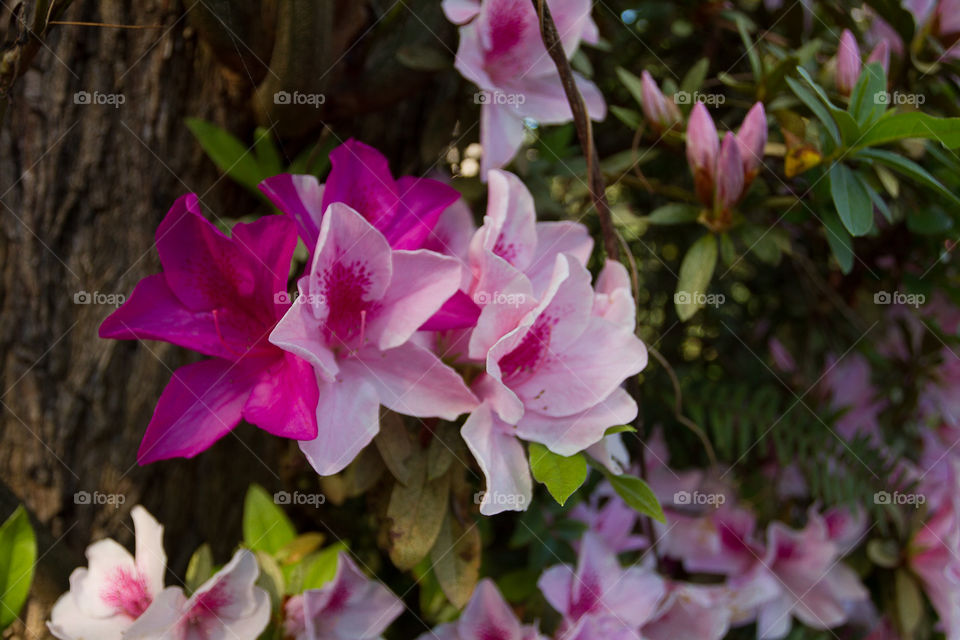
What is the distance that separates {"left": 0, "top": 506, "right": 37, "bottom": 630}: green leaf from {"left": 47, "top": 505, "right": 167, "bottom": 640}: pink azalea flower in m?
0.07

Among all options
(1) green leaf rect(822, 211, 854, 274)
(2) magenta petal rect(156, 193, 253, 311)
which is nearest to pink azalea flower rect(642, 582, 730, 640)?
(1) green leaf rect(822, 211, 854, 274)

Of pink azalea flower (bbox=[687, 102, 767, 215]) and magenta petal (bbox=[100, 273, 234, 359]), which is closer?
magenta petal (bbox=[100, 273, 234, 359])

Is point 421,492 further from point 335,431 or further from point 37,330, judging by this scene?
point 37,330

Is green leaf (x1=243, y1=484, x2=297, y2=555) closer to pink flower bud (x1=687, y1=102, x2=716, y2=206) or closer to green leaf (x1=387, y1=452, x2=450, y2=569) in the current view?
green leaf (x1=387, y1=452, x2=450, y2=569)

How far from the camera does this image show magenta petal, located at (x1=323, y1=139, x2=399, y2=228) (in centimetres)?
72

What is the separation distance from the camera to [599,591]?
89cm

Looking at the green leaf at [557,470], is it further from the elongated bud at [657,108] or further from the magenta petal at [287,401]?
the elongated bud at [657,108]

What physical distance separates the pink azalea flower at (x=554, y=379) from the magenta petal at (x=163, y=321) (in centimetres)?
24

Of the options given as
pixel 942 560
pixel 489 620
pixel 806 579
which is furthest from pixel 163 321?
pixel 942 560

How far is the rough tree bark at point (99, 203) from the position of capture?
899mm

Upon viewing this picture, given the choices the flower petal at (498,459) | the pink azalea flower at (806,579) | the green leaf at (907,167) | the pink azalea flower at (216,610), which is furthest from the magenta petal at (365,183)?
the pink azalea flower at (806,579)

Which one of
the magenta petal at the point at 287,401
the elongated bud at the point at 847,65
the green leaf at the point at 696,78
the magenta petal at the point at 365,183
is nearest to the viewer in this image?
the magenta petal at the point at 287,401

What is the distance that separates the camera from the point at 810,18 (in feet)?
4.10

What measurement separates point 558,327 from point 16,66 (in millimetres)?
565
